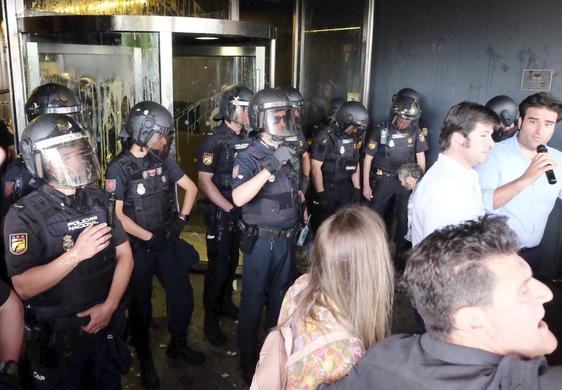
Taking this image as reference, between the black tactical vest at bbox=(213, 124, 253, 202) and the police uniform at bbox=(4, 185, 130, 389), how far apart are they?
73.5 inches

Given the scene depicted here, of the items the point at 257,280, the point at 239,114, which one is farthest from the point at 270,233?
the point at 239,114

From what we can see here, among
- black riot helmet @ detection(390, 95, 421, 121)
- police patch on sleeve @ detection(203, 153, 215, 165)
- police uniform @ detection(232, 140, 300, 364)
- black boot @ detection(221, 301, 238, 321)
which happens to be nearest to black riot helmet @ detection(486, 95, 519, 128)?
black riot helmet @ detection(390, 95, 421, 121)

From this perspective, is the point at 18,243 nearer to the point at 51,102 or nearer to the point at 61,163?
the point at 61,163

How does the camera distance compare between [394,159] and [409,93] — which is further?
[409,93]

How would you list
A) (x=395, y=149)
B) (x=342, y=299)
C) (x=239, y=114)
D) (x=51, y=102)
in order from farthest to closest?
(x=395, y=149) < (x=239, y=114) < (x=51, y=102) < (x=342, y=299)

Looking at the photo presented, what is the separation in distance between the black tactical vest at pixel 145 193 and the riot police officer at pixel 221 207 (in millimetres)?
745

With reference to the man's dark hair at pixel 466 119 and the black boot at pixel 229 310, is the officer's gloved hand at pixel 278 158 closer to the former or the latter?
the man's dark hair at pixel 466 119

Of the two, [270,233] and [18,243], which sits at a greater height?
[18,243]

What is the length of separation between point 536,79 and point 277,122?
3838mm

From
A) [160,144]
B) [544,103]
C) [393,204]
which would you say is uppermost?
[544,103]

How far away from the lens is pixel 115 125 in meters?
5.03

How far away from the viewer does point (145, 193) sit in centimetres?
352

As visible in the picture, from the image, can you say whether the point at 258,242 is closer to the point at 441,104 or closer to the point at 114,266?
the point at 114,266

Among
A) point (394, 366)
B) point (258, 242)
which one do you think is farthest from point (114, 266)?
point (394, 366)
